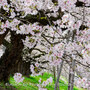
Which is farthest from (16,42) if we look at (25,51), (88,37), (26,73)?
(26,73)

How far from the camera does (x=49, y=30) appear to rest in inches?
169

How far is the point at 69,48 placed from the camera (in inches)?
144

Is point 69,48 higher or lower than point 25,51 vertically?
higher

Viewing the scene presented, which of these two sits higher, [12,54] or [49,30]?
[49,30]

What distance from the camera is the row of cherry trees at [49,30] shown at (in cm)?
280

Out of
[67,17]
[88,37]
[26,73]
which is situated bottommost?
[26,73]

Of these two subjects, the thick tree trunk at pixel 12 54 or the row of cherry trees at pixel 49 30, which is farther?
the thick tree trunk at pixel 12 54

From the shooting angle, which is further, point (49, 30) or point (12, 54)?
point (12, 54)

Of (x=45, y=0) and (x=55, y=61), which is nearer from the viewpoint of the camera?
(x=55, y=61)

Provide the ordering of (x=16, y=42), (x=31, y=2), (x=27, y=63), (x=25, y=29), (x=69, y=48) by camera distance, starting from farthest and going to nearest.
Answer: (x=27, y=63) < (x=16, y=42) < (x=69, y=48) < (x=25, y=29) < (x=31, y=2)

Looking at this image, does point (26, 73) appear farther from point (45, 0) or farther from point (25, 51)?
point (45, 0)

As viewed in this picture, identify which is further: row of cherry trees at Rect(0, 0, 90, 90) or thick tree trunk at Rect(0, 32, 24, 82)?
thick tree trunk at Rect(0, 32, 24, 82)

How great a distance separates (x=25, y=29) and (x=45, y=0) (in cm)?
139

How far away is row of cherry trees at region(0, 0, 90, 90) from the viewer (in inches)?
110
